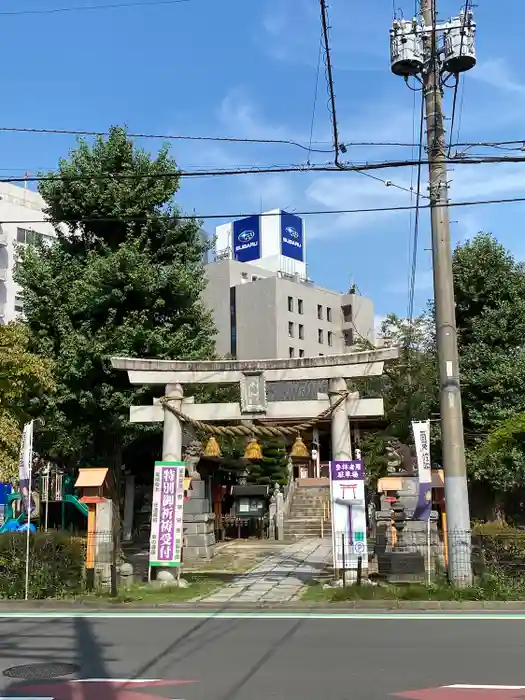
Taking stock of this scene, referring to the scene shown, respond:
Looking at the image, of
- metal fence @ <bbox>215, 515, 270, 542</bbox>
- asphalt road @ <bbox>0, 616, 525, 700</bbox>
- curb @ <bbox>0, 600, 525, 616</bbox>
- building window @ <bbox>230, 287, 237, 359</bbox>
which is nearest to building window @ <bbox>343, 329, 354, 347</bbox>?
building window @ <bbox>230, 287, 237, 359</bbox>

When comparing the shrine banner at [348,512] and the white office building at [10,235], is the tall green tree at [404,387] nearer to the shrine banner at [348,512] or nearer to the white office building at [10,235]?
the shrine banner at [348,512]

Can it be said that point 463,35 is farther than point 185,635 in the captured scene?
Yes

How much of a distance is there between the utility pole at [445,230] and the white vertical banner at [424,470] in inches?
77.2

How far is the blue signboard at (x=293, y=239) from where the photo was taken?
7775 centimetres

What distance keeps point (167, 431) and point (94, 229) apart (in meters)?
7.97

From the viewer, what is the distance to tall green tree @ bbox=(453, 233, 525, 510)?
24422mm

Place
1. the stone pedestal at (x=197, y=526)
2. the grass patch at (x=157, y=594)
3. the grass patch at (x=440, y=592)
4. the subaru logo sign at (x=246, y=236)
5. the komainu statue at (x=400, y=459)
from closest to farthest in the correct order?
the grass patch at (x=440, y=592) < the grass patch at (x=157, y=594) < the stone pedestal at (x=197, y=526) < the komainu statue at (x=400, y=459) < the subaru logo sign at (x=246, y=236)

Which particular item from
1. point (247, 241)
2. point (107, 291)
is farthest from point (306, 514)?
point (247, 241)

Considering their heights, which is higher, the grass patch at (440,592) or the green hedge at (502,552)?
the green hedge at (502,552)

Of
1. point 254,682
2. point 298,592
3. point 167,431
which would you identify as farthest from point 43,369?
point 254,682

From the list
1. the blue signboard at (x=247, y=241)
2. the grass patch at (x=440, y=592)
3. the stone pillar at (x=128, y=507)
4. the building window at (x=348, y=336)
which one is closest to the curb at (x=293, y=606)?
the grass patch at (x=440, y=592)

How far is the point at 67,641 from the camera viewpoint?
10.3m

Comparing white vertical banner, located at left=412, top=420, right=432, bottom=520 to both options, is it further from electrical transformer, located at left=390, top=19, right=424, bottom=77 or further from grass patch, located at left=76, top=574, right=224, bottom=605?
electrical transformer, located at left=390, top=19, right=424, bottom=77

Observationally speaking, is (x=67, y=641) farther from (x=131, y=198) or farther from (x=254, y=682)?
(x=131, y=198)
